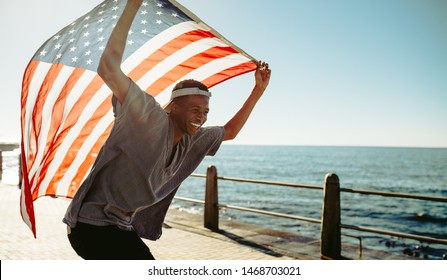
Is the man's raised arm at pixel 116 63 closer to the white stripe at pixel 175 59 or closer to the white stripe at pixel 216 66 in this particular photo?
the white stripe at pixel 175 59

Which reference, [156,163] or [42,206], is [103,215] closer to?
[156,163]

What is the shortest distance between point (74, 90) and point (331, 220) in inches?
188

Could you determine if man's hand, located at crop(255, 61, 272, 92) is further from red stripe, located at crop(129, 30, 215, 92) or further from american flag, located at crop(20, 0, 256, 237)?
red stripe, located at crop(129, 30, 215, 92)

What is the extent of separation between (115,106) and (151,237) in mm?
940

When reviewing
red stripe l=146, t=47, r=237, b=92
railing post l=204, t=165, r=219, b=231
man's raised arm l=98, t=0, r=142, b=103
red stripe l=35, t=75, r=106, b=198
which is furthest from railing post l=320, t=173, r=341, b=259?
man's raised arm l=98, t=0, r=142, b=103

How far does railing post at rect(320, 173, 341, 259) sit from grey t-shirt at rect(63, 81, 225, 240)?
4639 mm

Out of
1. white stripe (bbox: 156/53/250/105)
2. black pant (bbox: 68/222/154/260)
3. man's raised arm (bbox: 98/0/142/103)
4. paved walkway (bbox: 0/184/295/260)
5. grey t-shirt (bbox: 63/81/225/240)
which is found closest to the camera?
man's raised arm (bbox: 98/0/142/103)

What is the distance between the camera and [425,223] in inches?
1040

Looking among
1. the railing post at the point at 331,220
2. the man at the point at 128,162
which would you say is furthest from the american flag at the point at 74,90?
the railing post at the point at 331,220

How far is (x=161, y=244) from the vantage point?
273 inches

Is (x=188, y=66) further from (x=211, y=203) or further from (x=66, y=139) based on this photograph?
(x=211, y=203)

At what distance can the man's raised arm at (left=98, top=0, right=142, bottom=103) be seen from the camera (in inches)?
74.0
